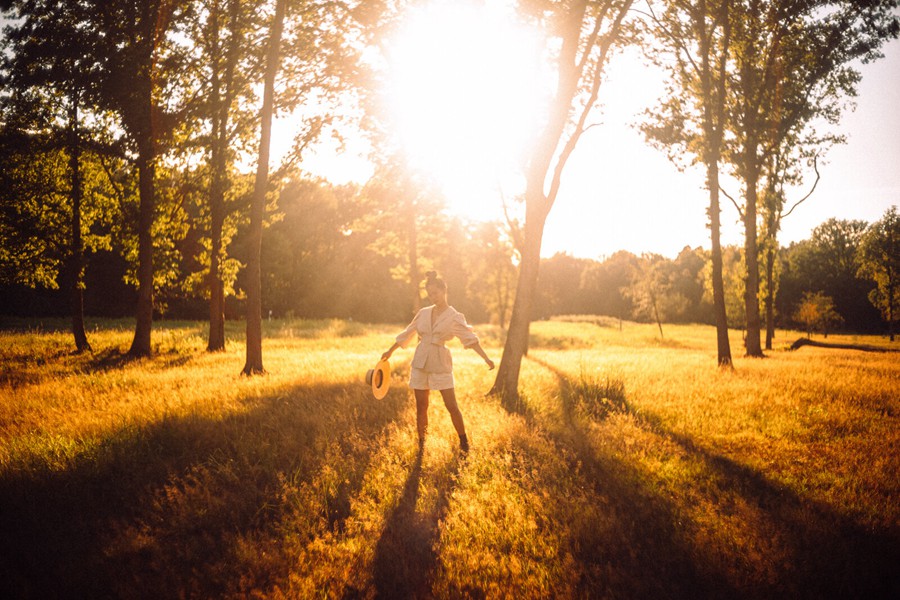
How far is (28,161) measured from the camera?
1658 centimetres

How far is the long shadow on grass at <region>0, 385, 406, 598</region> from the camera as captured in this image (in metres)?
3.75

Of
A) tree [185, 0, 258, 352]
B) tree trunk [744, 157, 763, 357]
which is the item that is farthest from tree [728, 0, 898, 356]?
tree [185, 0, 258, 352]

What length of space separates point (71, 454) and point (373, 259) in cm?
5232

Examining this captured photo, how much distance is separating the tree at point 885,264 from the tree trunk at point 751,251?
115ft

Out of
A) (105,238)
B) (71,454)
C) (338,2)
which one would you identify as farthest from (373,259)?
(71,454)

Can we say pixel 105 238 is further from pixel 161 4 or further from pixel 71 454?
pixel 71 454

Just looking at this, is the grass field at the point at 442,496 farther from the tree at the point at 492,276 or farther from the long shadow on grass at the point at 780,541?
the tree at the point at 492,276

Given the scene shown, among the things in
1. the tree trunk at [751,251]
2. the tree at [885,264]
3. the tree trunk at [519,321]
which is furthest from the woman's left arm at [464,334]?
the tree at [885,264]

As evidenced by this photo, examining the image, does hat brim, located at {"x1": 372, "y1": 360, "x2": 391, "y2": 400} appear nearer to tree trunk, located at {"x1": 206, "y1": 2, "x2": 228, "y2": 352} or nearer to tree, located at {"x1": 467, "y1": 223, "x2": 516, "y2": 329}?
tree trunk, located at {"x1": 206, "y1": 2, "x2": 228, "y2": 352}

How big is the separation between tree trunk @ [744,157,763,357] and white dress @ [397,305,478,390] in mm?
17787

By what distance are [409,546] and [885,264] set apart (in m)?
57.0

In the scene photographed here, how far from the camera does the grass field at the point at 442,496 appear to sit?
3.76 meters

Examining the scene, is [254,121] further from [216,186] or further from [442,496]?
[442,496]

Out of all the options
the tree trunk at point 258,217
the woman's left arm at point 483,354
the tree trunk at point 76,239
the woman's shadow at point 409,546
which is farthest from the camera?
the tree trunk at point 76,239
